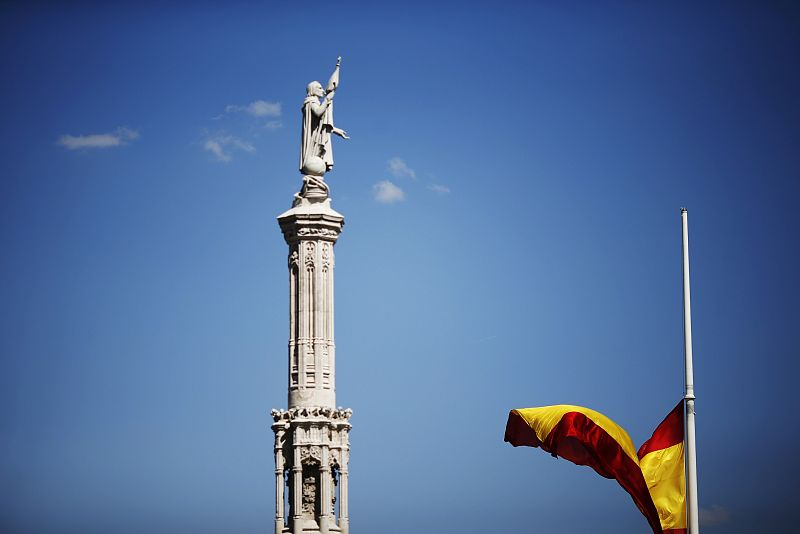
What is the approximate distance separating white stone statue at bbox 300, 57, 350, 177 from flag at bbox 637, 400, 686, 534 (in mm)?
20611

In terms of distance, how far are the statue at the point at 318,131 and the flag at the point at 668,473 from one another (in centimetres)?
2022

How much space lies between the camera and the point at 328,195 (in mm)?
53062

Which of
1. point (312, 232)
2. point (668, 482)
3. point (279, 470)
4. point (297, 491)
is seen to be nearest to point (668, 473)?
point (668, 482)

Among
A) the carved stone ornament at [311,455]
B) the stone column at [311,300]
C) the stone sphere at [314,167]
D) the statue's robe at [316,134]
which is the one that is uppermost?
the statue's robe at [316,134]

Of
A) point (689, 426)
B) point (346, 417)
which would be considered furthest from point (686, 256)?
point (346, 417)

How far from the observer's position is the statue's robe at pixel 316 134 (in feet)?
176

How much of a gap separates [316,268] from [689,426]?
20.6 metres

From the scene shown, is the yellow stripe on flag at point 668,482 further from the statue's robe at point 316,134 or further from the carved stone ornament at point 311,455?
the statue's robe at point 316,134

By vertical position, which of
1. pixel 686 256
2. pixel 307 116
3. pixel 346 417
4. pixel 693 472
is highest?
pixel 307 116

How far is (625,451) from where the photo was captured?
3588cm

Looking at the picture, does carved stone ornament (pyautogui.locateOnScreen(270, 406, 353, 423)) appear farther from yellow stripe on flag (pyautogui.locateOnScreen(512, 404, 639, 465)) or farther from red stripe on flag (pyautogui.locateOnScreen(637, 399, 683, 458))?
red stripe on flag (pyautogui.locateOnScreen(637, 399, 683, 458))

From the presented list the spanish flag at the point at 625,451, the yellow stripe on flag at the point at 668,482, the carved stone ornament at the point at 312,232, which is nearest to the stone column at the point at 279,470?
Answer: the carved stone ornament at the point at 312,232

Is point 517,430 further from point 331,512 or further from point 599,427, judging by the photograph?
point 331,512

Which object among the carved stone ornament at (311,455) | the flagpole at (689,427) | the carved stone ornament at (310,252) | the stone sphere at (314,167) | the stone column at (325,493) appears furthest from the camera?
the stone sphere at (314,167)
